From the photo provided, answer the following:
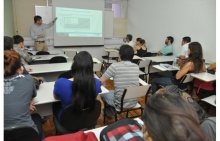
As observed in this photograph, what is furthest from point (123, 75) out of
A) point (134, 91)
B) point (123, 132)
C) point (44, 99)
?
point (123, 132)

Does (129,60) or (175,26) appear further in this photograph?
(175,26)

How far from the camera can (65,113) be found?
5.54 ft

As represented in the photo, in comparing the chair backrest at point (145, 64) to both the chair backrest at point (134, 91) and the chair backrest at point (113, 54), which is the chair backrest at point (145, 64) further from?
the chair backrest at point (134, 91)

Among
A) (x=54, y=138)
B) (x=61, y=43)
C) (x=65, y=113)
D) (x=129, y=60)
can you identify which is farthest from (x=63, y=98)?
(x=61, y=43)

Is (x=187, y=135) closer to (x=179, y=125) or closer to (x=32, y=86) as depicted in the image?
(x=179, y=125)

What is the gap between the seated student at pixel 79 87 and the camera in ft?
Answer: 5.65

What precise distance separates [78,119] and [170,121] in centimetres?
131

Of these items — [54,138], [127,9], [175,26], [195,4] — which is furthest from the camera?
[127,9]

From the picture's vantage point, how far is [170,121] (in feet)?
2.08

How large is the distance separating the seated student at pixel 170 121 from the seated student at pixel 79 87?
1.09 metres

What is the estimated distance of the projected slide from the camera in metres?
6.14

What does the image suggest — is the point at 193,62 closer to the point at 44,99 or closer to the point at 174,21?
the point at 44,99

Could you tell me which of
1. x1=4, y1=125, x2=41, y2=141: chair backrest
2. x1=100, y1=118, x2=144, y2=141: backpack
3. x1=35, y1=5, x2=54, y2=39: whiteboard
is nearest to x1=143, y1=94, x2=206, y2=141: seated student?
x1=100, y1=118, x2=144, y2=141: backpack

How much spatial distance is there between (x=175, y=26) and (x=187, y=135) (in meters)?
5.30
